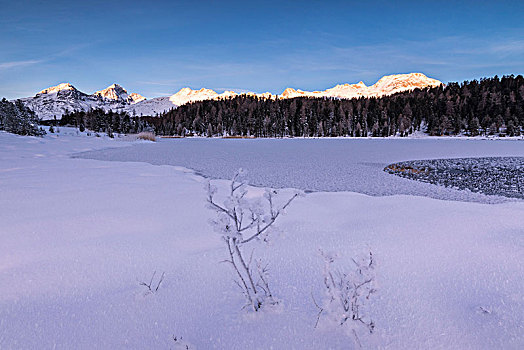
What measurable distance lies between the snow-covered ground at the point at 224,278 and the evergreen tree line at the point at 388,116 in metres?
93.3

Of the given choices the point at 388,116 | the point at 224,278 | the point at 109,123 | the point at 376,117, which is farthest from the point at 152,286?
the point at 388,116

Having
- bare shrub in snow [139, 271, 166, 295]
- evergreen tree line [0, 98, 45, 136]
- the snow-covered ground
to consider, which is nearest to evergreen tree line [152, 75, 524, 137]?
evergreen tree line [0, 98, 45, 136]

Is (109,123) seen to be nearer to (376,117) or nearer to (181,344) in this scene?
(376,117)

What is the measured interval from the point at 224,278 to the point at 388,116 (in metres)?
110

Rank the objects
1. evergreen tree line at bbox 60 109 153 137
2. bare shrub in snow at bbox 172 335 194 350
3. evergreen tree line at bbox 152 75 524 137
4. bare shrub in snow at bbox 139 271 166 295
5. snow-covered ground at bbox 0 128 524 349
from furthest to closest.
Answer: evergreen tree line at bbox 60 109 153 137 < evergreen tree line at bbox 152 75 524 137 < bare shrub in snow at bbox 139 271 166 295 < snow-covered ground at bbox 0 128 524 349 < bare shrub in snow at bbox 172 335 194 350

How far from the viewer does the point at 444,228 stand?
3941 millimetres

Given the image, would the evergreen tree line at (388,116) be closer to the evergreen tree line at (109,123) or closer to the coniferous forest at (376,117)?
the coniferous forest at (376,117)

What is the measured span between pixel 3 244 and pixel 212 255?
236 centimetres

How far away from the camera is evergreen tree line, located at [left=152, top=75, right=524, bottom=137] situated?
86.9m

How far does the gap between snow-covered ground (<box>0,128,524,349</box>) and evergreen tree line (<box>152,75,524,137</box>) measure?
306ft

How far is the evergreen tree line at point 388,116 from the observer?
86.9 m

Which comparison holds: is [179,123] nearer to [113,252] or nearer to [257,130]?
[257,130]

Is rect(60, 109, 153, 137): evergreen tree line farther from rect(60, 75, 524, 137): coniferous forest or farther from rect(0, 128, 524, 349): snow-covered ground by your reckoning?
rect(0, 128, 524, 349): snow-covered ground

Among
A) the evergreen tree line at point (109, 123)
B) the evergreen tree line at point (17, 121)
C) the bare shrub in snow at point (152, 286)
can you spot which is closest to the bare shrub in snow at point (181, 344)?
the bare shrub in snow at point (152, 286)
